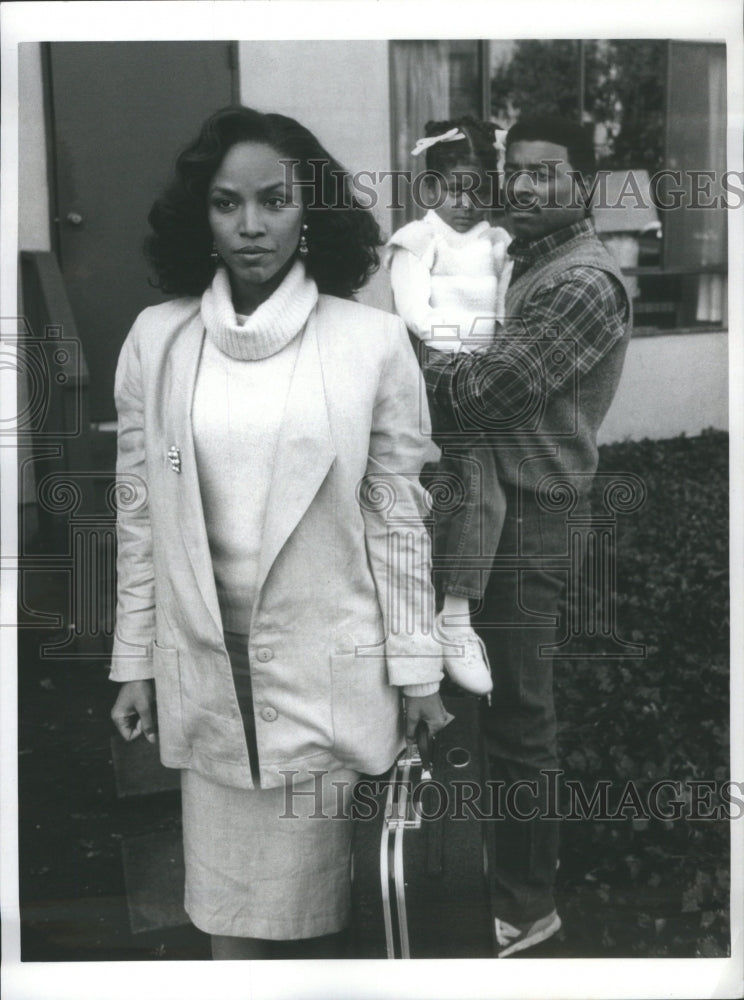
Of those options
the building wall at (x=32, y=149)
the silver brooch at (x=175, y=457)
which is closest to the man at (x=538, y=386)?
the silver brooch at (x=175, y=457)

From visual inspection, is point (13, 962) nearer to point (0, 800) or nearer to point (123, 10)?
point (0, 800)

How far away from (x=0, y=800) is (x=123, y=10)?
203cm

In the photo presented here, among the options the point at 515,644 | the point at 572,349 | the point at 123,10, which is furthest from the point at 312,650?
the point at 123,10

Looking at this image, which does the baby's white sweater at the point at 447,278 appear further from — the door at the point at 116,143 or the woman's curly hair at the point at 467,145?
the door at the point at 116,143

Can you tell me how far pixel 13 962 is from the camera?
3.21m

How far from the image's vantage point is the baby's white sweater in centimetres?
294

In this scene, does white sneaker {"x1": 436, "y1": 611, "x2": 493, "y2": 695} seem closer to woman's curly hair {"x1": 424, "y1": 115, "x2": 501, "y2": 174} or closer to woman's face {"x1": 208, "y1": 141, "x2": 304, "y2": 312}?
woman's face {"x1": 208, "y1": 141, "x2": 304, "y2": 312}

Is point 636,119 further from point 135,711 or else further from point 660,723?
point 135,711

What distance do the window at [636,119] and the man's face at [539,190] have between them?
7 centimetres

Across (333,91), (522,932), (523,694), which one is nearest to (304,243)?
(333,91)

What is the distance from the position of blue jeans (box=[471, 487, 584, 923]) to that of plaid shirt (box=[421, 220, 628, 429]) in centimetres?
25

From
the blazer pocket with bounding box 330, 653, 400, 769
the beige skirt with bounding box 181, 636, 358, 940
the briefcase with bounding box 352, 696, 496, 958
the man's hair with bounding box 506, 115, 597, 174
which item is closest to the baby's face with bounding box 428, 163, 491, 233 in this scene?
the man's hair with bounding box 506, 115, 597, 174

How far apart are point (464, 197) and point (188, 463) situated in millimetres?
931

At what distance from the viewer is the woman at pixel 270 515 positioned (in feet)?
9.52
